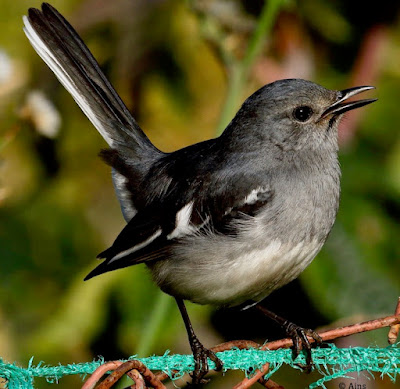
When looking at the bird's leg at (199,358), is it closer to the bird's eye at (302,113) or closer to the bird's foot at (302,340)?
the bird's foot at (302,340)

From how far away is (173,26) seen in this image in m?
3.63

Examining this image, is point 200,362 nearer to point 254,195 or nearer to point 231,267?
point 231,267

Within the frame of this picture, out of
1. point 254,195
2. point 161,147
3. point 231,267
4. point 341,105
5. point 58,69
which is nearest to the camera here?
point 231,267

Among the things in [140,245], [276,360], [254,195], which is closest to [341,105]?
[254,195]

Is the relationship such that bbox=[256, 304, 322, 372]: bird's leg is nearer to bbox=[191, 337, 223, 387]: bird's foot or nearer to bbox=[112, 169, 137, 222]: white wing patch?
bbox=[191, 337, 223, 387]: bird's foot

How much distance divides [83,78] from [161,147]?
0.81 m

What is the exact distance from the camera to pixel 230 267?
2.42 metres

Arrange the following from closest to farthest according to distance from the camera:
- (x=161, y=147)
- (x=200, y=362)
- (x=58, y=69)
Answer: (x=200, y=362) → (x=58, y=69) → (x=161, y=147)

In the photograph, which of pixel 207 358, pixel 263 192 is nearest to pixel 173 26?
pixel 263 192

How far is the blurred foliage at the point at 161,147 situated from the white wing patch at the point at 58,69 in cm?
12

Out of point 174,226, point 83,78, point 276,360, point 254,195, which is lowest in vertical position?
point 276,360

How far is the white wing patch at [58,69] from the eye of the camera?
286 cm

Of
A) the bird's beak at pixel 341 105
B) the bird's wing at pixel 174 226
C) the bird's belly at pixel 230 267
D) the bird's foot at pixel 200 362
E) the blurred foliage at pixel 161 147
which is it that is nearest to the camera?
the bird's foot at pixel 200 362

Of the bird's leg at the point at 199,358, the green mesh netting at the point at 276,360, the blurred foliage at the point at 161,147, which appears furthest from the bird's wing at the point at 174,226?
the green mesh netting at the point at 276,360
